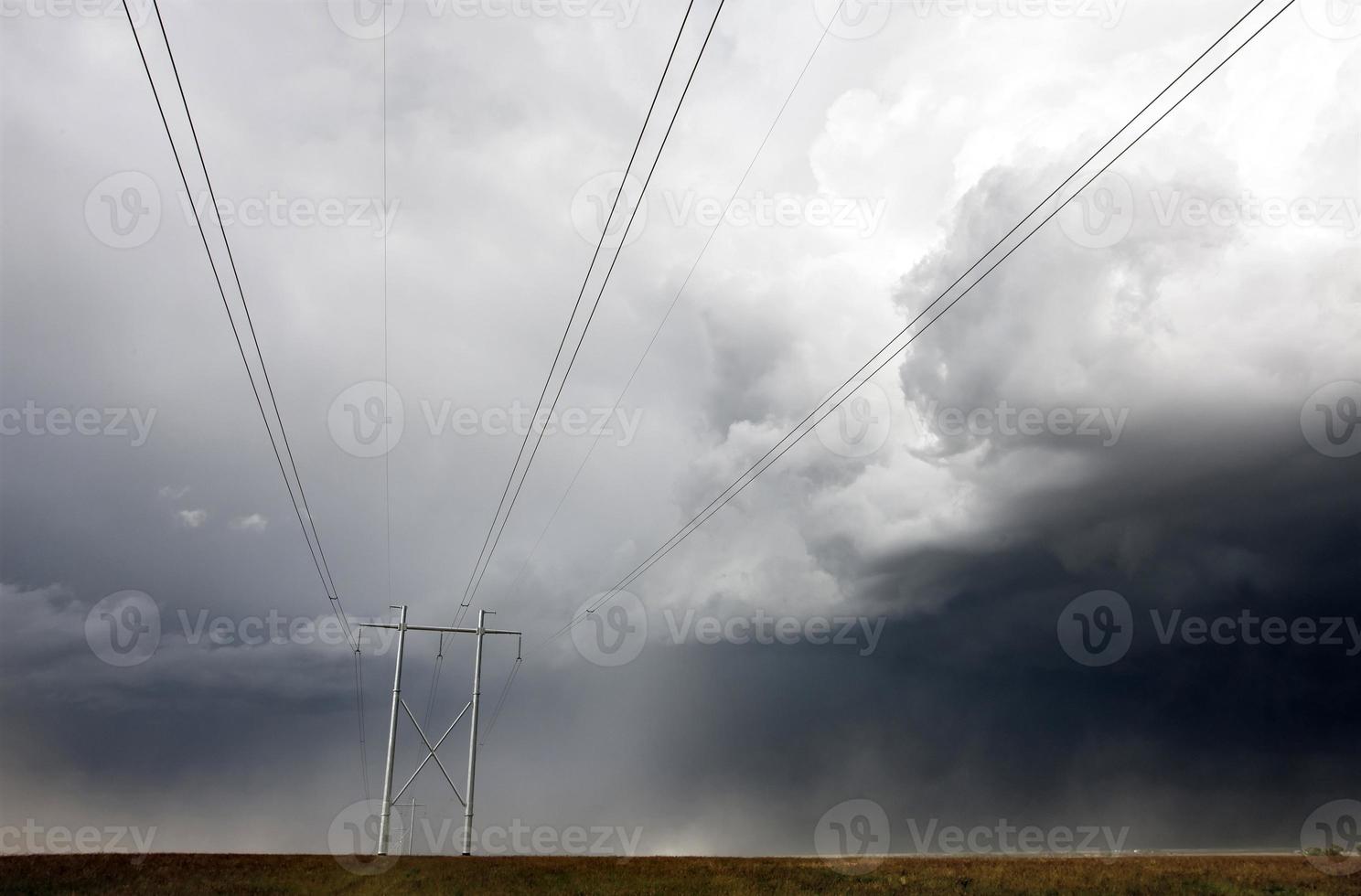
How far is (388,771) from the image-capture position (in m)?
45.3

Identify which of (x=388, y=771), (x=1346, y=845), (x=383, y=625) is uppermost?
(x=383, y=625)

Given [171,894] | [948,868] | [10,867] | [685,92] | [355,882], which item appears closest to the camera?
[685,92]

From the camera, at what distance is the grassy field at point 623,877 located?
24.5 metres

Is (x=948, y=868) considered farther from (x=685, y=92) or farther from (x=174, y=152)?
(x=174, y=152)

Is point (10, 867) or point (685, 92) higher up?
point (685, 92)

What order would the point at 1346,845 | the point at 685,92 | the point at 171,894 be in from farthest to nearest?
1. the point at 1346,845
2. the point at 171,894
3. the point at 685,92

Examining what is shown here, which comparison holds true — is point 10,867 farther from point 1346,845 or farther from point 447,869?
point 1346,845

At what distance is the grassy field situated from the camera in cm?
2452

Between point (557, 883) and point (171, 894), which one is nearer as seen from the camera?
point (171, 894)

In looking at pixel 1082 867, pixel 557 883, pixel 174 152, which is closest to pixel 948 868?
pixel 1082 867

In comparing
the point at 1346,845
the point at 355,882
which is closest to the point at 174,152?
the point at 355,882

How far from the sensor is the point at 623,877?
28078 millimetres

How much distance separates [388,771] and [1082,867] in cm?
3474

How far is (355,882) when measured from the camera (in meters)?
26.6
